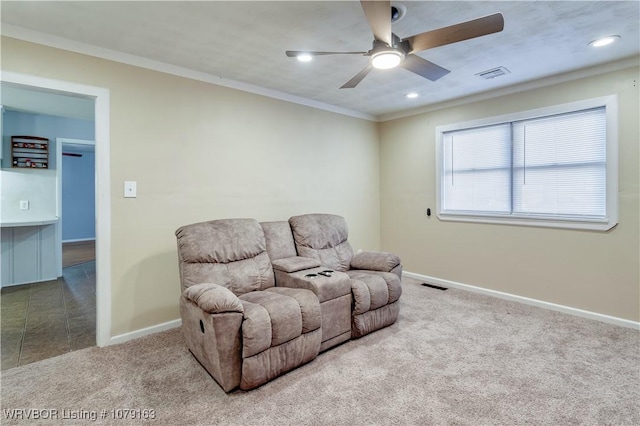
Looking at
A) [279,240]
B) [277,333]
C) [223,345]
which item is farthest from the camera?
[279,240]

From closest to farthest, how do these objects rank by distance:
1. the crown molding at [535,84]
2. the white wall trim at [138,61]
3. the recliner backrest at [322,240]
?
the white wall trim at [138,61]
the crown molding at [535,84]
the recliner backrest at [322,240]

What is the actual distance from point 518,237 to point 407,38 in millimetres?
2782

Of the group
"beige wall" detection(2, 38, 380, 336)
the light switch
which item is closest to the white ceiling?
"beige wall" detection(2, 38, 380, 336)

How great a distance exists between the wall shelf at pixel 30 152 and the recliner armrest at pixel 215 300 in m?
4.15

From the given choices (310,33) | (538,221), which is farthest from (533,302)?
(310,33)

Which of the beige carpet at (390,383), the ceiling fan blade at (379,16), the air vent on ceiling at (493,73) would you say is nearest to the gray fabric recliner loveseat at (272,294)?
the beige carpet at (390,383)

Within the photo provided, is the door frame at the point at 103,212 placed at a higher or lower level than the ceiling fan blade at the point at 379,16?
lower

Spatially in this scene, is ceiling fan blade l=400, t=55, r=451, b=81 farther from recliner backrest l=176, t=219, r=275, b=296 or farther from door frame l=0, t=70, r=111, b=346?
door frame l=0, t=70, r=111, b=346

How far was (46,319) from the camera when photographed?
3.20 m

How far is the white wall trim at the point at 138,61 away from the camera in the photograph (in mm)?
2303

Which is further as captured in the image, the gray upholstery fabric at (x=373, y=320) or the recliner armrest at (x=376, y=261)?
the recliner armrest at (x=376, y=261)

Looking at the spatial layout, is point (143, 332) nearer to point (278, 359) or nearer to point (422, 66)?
point (278, 359)

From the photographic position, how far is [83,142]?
498 centimetres

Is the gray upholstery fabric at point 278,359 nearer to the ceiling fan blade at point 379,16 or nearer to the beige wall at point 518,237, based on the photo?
the ceiling fan blade at point 379,16
